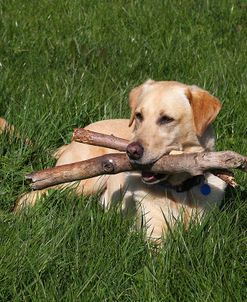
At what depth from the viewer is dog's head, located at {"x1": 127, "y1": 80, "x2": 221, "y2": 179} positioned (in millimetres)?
4539

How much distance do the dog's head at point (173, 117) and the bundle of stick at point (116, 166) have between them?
0.21 m

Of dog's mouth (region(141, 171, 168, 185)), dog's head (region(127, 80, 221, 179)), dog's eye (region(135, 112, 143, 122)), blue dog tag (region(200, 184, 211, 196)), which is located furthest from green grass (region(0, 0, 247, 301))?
dog's eye (region(135, 112, 143, 122))

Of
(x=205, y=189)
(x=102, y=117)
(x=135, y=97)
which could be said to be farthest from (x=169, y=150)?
(x=102, y=117)

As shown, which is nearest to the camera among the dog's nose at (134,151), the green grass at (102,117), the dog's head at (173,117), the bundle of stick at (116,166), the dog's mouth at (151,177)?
the green grass at (102,117)

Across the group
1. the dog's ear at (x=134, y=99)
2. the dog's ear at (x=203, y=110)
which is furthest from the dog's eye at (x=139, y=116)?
the dog's ear at (x=203, y=110)

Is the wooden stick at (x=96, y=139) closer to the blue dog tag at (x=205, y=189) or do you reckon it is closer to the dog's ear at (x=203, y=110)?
the dog's ear at (x=203, y=110)

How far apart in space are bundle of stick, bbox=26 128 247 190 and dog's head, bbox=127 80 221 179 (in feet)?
0.70

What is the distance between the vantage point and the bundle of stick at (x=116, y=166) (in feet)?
12.6

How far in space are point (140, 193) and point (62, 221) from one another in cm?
75

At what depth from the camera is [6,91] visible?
5945 millimetres

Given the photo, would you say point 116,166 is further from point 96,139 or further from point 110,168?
point 96,139

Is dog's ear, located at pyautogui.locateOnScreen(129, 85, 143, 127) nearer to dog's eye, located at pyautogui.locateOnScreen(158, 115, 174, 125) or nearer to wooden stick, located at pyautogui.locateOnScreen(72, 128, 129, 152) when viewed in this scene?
dog's eye, located at pyautogui.locateOnScreen(158, 115, 174, 125)

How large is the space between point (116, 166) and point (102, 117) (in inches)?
72.8

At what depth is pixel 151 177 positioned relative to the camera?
174 inches
